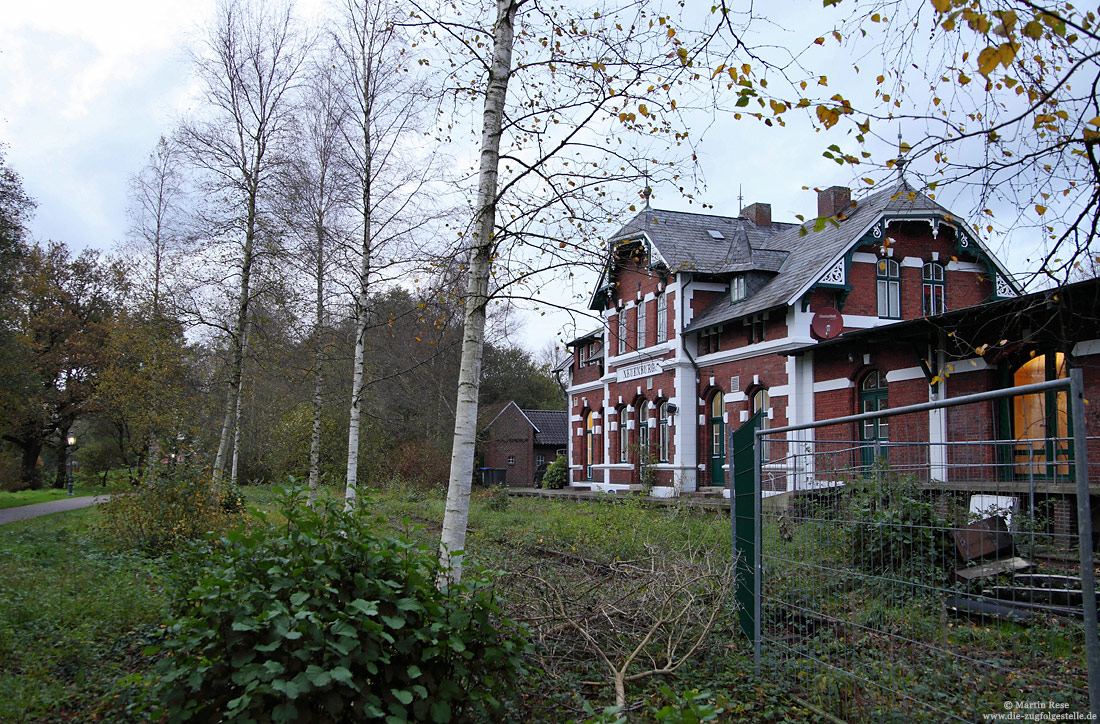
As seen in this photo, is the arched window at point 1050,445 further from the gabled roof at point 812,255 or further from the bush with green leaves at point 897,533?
the gabled roof at point 812,255

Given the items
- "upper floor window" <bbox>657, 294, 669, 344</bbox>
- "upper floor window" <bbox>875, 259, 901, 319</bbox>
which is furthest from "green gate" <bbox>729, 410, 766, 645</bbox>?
"upper floor window" <bbox>657, 294, 669, 344</bbox>

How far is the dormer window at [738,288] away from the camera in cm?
2292

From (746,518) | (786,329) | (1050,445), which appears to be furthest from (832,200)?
(1050,445)

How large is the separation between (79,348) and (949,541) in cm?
3922

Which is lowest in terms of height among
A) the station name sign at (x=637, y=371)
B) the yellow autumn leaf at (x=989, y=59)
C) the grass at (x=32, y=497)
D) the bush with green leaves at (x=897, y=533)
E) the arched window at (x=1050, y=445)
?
the grass at (x=32, y=497)

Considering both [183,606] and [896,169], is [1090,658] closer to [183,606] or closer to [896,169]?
[896,169]

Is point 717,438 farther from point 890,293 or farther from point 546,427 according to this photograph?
point 546,427

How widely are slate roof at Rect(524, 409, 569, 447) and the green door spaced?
23.3 m

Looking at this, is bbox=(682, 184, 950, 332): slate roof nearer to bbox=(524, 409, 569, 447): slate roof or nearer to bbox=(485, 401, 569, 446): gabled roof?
bbox=(485, 401, 569, 446): gabled roof

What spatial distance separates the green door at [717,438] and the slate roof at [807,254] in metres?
2.61

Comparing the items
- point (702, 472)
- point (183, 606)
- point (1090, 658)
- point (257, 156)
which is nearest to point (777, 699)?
point (1090, 658)

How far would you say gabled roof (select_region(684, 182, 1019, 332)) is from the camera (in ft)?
64.8

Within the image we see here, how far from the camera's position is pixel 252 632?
3.59 meters

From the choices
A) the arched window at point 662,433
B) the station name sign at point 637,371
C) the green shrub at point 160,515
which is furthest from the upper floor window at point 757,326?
the green shrub at point 160,515
